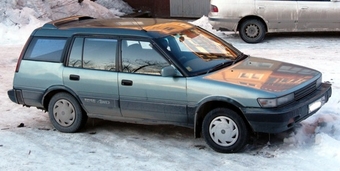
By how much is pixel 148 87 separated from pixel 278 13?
7428 millimetres

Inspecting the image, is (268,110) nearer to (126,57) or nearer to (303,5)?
(126,57)

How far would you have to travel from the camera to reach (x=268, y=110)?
577 centimetres

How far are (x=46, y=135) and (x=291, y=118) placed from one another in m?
3.19

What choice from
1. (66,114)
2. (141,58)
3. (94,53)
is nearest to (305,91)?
(141,58)

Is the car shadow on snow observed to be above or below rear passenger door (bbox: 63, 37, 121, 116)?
below

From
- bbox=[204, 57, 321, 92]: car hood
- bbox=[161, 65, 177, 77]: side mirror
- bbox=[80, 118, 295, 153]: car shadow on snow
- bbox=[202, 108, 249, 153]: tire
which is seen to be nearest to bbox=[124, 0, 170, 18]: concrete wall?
bbox=[80, 118, 295, 153]: car shadow on snow

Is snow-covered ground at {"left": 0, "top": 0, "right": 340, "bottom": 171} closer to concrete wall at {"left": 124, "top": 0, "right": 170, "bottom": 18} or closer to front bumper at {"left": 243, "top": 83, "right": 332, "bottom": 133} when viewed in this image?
front bumper at {"left": 243, "top": 83, "right": 332, "bottom": 133}

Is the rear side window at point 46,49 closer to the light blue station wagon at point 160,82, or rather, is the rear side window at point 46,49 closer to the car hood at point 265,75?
the light blue station wagon at point 160,82

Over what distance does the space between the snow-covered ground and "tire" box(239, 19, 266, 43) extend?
15.9 ft

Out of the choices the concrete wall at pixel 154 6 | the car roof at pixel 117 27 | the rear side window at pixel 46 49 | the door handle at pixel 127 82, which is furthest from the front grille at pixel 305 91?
the concrete wall at pixel 154 6

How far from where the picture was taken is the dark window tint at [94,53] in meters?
6.75

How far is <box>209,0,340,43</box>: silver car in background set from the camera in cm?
1288

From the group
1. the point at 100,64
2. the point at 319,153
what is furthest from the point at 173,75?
the point at 319,153

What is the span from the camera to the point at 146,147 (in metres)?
6.53
